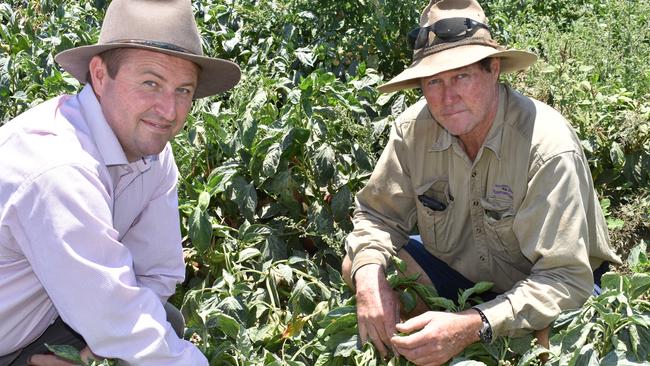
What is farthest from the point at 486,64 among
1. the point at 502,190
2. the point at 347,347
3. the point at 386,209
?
the point at 347,347

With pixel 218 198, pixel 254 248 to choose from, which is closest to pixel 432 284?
pixel 254 248

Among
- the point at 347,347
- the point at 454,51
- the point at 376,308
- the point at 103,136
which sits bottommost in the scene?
the point at 347,347

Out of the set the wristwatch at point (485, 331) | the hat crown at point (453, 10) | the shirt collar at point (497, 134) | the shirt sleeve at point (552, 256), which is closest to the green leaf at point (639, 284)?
the shirt sleeve at point (552, 256)

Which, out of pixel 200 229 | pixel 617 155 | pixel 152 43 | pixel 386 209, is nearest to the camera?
pixel 152 43

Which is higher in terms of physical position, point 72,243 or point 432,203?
point 72,243

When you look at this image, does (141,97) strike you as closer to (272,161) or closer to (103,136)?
(103,136)

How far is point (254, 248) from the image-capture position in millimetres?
3438

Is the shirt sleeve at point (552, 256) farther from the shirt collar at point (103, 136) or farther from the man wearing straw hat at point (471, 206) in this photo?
the shirt collar at point (103, 136)

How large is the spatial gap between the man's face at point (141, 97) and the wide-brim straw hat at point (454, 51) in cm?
73

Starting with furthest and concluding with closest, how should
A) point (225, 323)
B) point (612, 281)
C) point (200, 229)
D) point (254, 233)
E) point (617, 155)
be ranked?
1. point (617, 155)
2. point (254, 233)
3. point (200, 229)
4. point (225, 323)
5. point (612, 281)

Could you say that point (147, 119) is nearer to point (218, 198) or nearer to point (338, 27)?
point (218, 198)

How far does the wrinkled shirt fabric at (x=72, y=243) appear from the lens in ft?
7.17

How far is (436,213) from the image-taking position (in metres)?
3.05

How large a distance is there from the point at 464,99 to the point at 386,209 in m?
0.53
